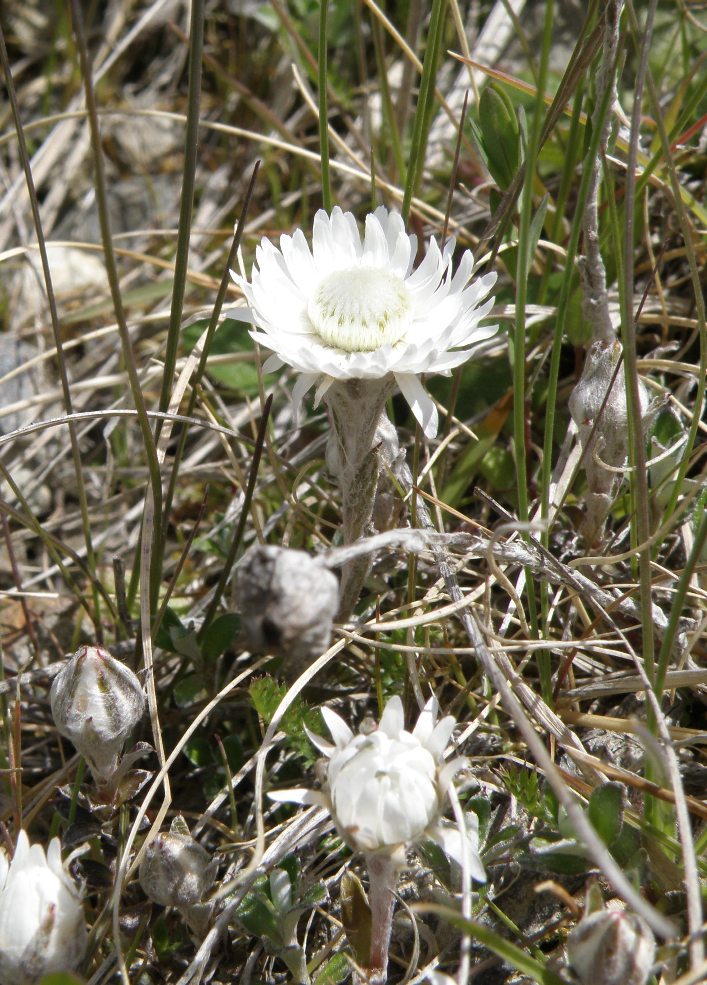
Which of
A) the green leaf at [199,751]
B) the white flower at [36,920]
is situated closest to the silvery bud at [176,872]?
the white flower at [36,920]

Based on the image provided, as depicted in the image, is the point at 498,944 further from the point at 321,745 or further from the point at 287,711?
the point at 287,711

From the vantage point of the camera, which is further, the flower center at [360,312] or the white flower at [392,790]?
the flower center at [360,312]

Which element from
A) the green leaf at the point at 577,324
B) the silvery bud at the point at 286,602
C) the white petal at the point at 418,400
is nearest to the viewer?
the silvery bud at the point at 286,602

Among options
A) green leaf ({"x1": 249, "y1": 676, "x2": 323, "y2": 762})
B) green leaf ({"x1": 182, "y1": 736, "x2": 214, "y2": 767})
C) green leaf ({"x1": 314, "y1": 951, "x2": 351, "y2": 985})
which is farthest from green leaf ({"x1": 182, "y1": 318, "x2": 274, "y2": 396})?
green leaf ({"x1": 314, "y1": 951, "x2": 351, "y2": 985})

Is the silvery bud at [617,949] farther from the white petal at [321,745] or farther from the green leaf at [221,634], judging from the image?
the green leaf at [221,634]

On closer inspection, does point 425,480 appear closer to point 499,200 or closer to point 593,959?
point 499,200

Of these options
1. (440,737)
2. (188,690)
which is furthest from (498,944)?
(188,690)
